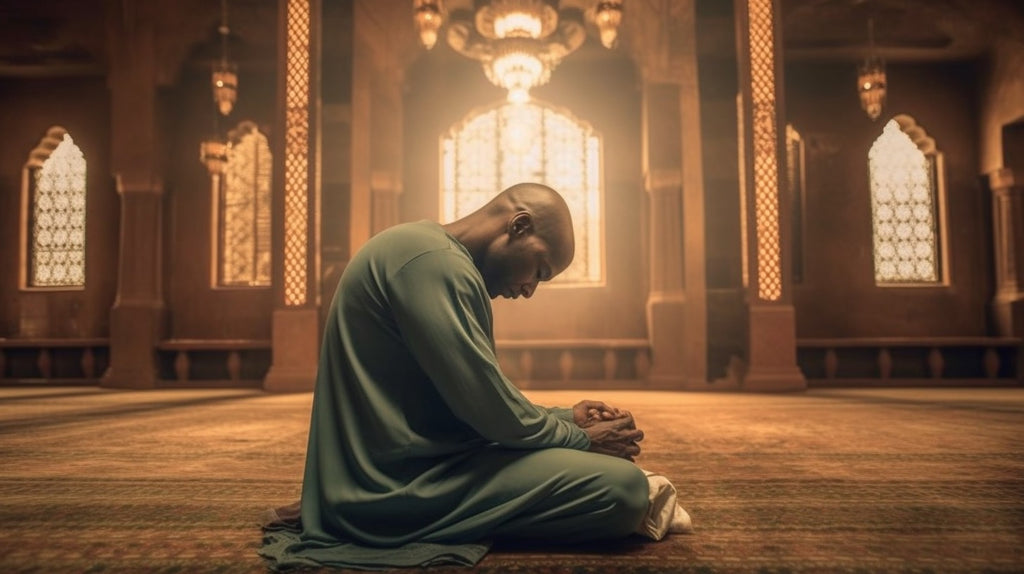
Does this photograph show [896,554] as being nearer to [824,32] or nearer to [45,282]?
[824,32]

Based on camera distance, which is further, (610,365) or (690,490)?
(610,365)

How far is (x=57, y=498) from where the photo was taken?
2859mm

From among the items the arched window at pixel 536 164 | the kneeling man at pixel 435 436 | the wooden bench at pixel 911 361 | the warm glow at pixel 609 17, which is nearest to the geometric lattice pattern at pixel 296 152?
the arched window at pixel 536 164

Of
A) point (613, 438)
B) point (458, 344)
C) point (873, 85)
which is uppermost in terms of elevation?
point (873, 85)

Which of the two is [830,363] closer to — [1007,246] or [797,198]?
[797,198]

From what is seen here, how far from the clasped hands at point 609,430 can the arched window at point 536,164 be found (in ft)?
29.0

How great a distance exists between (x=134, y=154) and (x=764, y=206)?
7.87 m

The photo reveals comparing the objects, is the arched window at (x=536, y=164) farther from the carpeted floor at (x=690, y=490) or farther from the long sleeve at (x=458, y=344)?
the long sleeve at (x=458, y=344)

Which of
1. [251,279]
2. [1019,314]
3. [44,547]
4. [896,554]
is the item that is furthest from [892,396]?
[251,279]

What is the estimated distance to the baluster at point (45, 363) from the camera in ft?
33.2

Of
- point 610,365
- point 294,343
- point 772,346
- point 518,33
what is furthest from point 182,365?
point 772,346

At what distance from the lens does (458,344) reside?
178 cm

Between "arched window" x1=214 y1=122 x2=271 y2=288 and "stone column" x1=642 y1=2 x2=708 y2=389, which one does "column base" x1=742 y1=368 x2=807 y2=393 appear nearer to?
"stone column" x1=642 y1=2 x2=708 y2=389

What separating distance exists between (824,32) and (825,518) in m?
9.53
